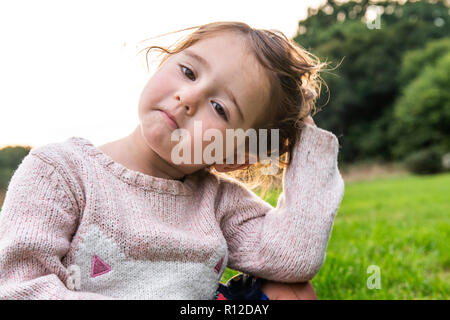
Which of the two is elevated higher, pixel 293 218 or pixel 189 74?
pixel 189 74

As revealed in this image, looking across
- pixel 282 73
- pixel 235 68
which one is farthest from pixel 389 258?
pixel 235 68

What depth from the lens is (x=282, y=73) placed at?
1.59 metres

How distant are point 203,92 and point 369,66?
901 inches

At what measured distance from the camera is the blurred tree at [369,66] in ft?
72.2

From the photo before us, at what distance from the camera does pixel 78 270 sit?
1.23m

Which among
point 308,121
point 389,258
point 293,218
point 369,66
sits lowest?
point 369,66

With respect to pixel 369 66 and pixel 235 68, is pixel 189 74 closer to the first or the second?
pixel 235 68

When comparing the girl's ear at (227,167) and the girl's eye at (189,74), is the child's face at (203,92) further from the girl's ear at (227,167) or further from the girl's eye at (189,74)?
the girl's ear at (227,167)

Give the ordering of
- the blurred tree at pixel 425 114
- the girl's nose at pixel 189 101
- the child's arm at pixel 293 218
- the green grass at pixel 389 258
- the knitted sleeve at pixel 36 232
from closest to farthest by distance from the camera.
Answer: the knitted sleeve at pixel 36 232
the girl's nose at pixel 189 101
the child's arm at pixel 293 218
the green grass at pixel 389 258
the blurred tree at pixel 425 114

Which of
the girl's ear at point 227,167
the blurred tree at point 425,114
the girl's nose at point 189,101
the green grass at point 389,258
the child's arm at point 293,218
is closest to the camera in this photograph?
the girl's nose at point 189,101

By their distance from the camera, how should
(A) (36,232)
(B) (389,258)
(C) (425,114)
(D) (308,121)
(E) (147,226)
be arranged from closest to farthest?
(A) (36,232)
(E) (147,226)
(D) (308,121)
(B) (389,258)
(C) (425,114)

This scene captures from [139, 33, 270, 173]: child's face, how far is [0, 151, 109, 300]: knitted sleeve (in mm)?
323

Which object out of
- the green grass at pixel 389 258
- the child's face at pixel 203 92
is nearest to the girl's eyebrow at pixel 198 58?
the child's face at pixel 203 92

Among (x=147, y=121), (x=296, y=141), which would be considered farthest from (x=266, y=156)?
(x=147, y=121)
